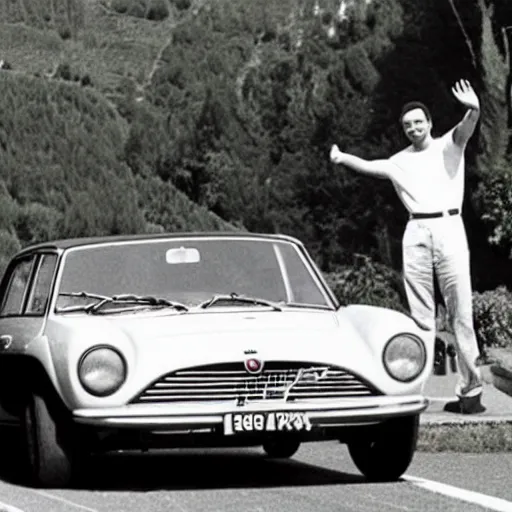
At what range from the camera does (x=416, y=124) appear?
43.4 ft

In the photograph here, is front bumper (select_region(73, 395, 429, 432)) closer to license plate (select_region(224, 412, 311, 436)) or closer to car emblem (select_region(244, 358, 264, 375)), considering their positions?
license plate (select_region(224, 412, 311, 436))

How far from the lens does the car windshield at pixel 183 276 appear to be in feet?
33.9

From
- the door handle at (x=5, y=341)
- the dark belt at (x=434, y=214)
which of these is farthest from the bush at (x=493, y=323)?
the door handle at (x=5, y=341)

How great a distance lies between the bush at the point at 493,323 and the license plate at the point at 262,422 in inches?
604

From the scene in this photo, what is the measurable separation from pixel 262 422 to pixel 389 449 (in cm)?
94

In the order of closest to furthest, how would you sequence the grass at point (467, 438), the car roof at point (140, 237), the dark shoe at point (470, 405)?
the car roof at point (140, 237) → the grass at point (467, 438) → the dark shoe at point (470, 405)

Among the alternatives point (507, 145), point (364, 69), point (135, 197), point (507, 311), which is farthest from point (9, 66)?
point (507, 311)

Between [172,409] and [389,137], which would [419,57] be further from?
[172,409]

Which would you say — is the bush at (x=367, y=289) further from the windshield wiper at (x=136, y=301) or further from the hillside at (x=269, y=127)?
the windshield wiper at (x=136, y=301)

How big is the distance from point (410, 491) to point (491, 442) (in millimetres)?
2491

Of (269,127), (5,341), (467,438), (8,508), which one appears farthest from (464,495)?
(269,127)

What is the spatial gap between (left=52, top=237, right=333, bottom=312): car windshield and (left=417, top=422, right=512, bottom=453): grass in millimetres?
1504

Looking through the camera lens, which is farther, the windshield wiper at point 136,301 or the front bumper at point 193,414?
the windshield wiper at point 136,301

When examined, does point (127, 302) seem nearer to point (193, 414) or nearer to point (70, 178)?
point (193, 414)
